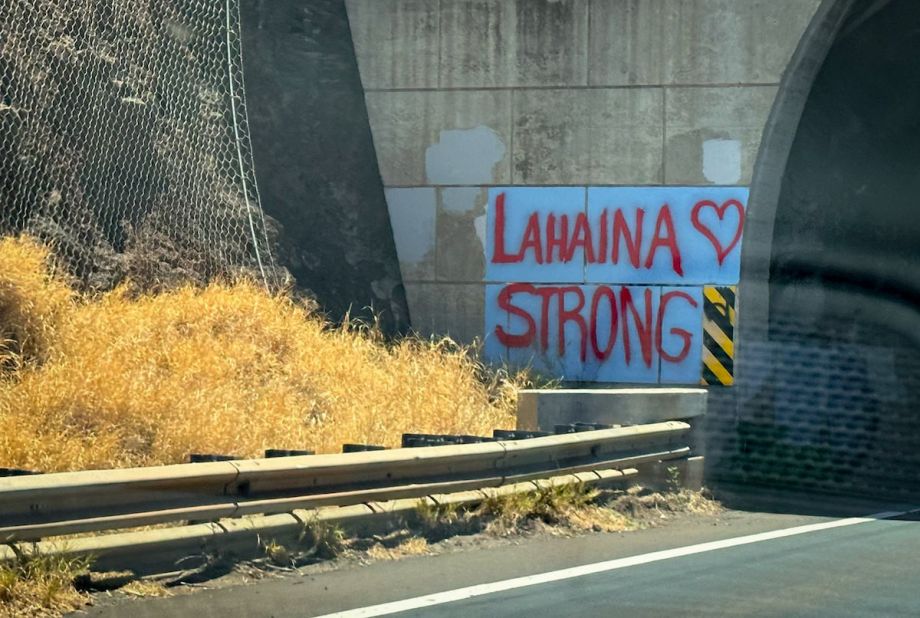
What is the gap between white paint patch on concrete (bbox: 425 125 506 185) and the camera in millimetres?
16812

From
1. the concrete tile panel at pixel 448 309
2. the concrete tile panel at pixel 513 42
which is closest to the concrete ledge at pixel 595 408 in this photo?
the concrete tile panel at pixel 448 309

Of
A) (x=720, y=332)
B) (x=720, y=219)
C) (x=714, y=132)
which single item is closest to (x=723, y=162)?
(x=714, y=132)

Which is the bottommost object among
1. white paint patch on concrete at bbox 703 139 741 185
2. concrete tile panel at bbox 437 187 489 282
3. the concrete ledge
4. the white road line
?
the white road line

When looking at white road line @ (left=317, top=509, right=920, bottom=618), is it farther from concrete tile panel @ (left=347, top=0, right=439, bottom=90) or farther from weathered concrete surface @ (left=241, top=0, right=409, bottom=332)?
concrete tile panel @ (left=347, top=0, right=439, bottom=90)

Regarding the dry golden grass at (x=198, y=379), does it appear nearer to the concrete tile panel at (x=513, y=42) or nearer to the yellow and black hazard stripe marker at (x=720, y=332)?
the yellow and black hazard stripe marker at (x=720, y=332)

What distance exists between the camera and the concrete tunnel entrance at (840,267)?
1620 cm

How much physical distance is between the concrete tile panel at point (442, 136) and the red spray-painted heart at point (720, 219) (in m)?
2.25

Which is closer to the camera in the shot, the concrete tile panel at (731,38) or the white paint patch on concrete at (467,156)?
the concrete tile panel at (731,38)

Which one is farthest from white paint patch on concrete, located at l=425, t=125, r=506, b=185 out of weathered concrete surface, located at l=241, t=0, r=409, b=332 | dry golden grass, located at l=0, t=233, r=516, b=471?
dry golden grass, located at l=0, t=233, r=516, b=471

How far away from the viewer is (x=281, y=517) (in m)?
7.55

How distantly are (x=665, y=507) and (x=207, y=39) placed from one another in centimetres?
953

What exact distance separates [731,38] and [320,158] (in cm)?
514

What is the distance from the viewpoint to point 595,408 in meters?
11.3

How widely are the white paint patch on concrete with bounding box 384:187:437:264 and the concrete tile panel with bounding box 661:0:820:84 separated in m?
3.16
